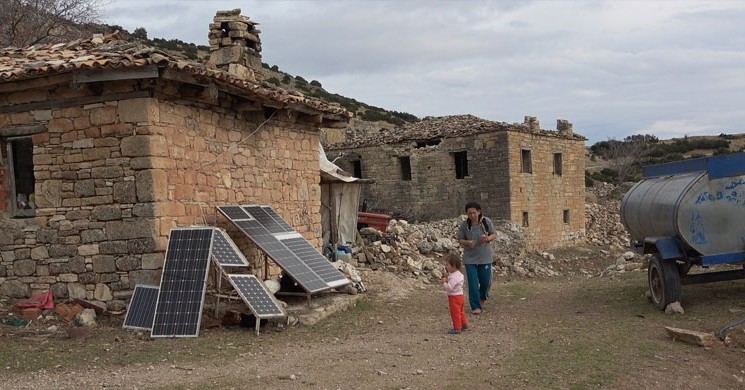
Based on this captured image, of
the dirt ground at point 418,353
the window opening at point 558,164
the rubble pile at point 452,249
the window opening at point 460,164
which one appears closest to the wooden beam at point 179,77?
the dirt ground at point 418,353

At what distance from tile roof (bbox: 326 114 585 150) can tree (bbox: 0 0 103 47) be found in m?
11.2

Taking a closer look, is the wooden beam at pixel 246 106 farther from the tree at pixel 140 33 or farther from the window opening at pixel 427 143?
the tree at pixel 140 33

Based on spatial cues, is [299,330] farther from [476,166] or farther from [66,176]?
[476,166]

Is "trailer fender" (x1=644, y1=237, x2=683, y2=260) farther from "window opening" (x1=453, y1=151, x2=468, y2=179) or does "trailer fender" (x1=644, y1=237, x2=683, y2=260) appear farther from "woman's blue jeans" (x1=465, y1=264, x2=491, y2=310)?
"window opening" (x1=453, y1=151, x2=468, y2=179)

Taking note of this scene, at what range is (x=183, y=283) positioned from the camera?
25.0ft

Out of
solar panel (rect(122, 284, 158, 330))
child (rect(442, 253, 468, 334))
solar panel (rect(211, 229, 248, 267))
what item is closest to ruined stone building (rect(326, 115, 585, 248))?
child (rect(442, 253, 468, 334))

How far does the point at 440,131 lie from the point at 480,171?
244 cm

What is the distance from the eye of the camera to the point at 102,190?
806cm

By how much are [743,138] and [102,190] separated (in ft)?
180

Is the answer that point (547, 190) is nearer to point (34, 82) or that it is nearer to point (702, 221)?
point (702, 221)

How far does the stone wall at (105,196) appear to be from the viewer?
7.95 m

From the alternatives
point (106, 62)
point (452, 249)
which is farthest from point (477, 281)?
point (452, 249)

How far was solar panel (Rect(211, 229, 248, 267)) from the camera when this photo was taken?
7930 millimetres

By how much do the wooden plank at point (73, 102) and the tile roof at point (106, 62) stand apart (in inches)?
18.0
